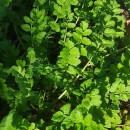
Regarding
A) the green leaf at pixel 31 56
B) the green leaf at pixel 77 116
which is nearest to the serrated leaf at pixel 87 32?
the green leaf at pixel 31 56

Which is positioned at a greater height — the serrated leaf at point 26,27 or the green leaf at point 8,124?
the serrated leaf at point 26,27

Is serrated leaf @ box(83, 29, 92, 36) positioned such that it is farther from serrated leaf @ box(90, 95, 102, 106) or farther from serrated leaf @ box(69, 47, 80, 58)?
serrated leaf @ box(90, 95, 102, 106)

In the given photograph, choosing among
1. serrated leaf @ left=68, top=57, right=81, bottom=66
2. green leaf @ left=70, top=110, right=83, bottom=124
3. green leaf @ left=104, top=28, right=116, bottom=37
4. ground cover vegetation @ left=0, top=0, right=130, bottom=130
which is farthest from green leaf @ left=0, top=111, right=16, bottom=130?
green leaf @ left=104, top=28, right=116, bottom=37

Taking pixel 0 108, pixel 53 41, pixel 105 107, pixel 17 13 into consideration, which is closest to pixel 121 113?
pixel 105 107

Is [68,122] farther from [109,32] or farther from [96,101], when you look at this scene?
[109,32]

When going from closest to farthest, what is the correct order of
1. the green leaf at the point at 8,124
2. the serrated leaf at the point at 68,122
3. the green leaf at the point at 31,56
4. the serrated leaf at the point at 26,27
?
the green leaf at the point at 8,124 → the serrated leaf at the point at 68,122 → the green leaf at the point at 31,56 → the serrated leaf at the point at 26,27

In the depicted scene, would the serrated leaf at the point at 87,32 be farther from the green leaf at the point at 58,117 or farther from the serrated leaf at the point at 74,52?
the green leaf at the point at 58,117

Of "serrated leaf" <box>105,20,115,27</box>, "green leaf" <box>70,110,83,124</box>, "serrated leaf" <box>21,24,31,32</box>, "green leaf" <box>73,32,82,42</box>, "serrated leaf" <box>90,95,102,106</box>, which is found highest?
"serrated leaf" <box>105,20,115,27</box>

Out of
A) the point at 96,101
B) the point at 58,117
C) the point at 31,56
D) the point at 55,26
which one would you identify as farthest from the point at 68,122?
the point at 55,26
